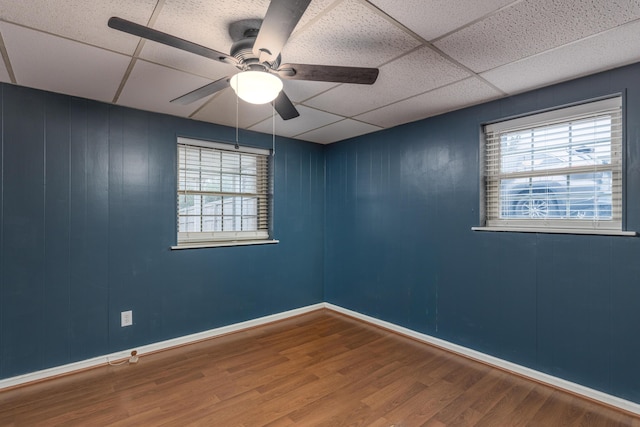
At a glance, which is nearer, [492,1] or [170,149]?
[492,1]

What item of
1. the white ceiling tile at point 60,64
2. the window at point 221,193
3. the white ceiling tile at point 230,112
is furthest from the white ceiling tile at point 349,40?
the window at point 221,193

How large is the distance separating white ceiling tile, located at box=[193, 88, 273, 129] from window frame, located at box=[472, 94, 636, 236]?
2.11 m

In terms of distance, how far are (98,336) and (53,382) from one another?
417 millimetres

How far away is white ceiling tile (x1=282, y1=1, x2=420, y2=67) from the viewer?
5.42 ft

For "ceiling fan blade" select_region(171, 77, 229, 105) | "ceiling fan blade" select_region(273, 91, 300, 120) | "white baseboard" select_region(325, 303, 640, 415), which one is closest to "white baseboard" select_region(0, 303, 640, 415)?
"white baseboard" select_region(325, 303, 640, 415)

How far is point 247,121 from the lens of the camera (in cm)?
346

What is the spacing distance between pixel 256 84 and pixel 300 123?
189 cm

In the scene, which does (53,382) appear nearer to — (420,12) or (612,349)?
(420,12)

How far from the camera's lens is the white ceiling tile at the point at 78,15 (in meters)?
1.54

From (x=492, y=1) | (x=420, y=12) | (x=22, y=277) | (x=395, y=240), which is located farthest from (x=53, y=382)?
(x=492, y=1)

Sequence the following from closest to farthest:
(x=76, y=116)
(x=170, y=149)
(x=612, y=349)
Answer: (x=612, y=349) → (x=76, y=116) → (x=170, y=149)

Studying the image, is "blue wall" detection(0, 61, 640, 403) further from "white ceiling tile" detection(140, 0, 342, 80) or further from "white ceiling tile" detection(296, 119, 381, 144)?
"white ceiling tile" detection(140, 0, 342, 80)

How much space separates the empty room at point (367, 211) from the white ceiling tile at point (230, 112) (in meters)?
0.04

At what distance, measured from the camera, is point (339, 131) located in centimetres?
386
